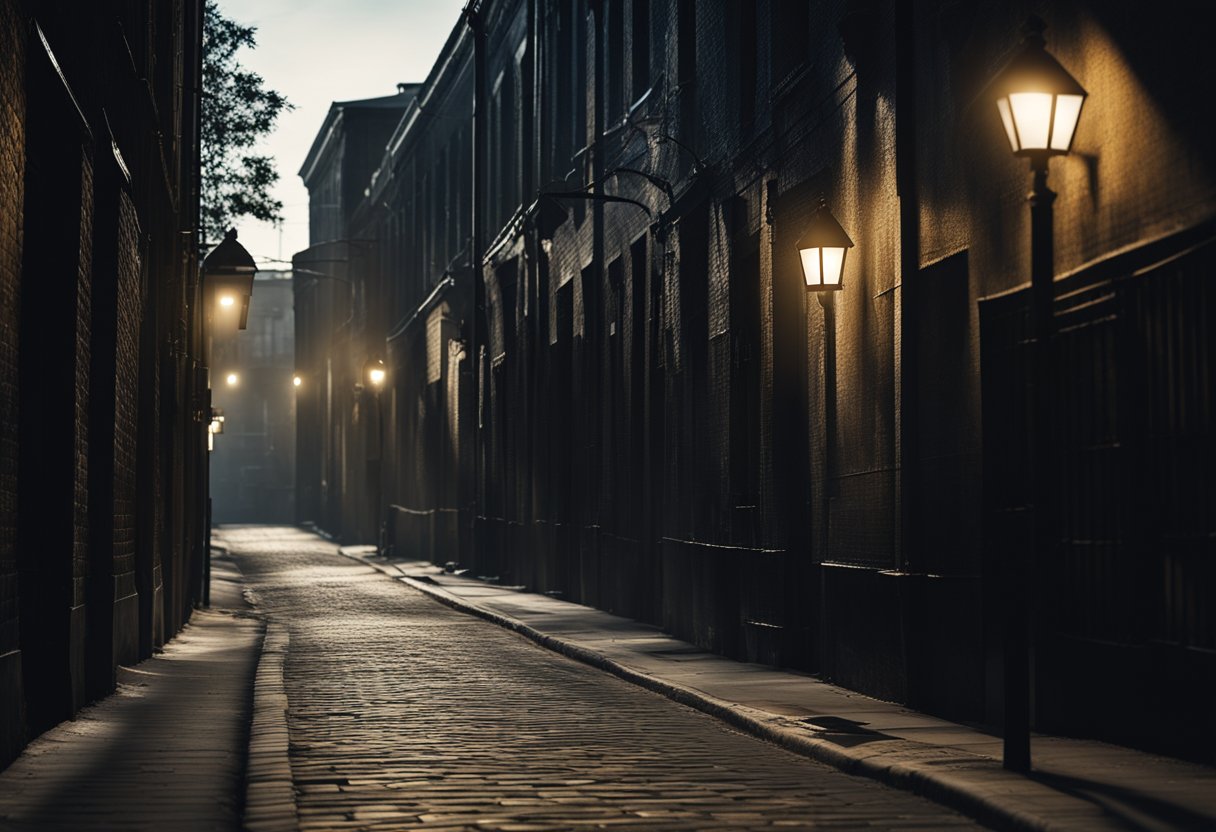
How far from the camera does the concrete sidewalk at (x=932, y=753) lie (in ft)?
25.9

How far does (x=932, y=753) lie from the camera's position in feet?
32.8

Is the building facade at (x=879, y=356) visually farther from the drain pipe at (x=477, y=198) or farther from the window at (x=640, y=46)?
the drain pipe at (x=477, y=198)

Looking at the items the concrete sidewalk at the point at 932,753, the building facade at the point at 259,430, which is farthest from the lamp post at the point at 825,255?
the building facade at the point at 259,430

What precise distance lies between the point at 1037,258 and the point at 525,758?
3843mm

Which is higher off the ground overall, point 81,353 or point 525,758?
point 81,353

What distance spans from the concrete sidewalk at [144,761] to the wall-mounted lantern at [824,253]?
5.10 m

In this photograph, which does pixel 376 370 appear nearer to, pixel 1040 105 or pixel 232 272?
pixel 232 272

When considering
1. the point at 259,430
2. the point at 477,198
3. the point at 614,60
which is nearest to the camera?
the point at 614,60

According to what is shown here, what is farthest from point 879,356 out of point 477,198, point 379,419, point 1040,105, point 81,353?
point 379,419

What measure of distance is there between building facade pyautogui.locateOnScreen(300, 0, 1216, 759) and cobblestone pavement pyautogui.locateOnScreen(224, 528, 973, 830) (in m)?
1.44

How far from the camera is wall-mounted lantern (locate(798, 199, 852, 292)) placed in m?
14.1

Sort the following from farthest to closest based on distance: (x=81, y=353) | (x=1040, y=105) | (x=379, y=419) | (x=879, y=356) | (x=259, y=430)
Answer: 1. (x=259, y=430)
2. (x=379, y=419)
3. (x=879, y=356)
4. (x=81, y=353)
5. (x=1040, y=105)

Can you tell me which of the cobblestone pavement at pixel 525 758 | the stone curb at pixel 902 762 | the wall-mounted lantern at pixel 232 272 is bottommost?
the cobblestone pavement at pixel 525 758

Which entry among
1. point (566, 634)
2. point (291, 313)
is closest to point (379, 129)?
point (291, 313)
